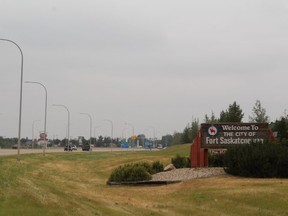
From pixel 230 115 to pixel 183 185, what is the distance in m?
33.2

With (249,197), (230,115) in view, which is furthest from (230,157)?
(230,115)

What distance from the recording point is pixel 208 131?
82.8 feet

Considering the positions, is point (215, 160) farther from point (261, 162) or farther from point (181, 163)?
point (261, 162)

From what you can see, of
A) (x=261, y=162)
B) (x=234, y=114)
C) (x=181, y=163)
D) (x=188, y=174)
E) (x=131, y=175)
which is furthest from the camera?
(x=234, y=114)

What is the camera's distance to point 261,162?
67.6 feet

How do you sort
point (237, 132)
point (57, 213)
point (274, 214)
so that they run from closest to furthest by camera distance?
point (57, 213)
point (274, 214)
point (237, 132)

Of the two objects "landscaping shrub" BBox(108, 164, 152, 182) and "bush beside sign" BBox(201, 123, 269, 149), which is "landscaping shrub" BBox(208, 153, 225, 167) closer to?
"bush beside sign" BBox(201, 123, 269, 149)

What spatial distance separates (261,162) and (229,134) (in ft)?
15.6

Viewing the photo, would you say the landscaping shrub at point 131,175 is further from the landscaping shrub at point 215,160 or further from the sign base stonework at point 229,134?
the landscaping shrub at point 215,160

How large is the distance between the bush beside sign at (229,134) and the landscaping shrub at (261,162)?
11.0 ft

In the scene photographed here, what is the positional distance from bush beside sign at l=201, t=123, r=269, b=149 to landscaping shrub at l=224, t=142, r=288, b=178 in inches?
132

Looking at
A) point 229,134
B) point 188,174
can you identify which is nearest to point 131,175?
point 188,174

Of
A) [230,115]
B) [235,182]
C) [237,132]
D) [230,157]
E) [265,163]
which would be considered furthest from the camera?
[230,115]

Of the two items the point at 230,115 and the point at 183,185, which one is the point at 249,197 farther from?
the point at 230,115
